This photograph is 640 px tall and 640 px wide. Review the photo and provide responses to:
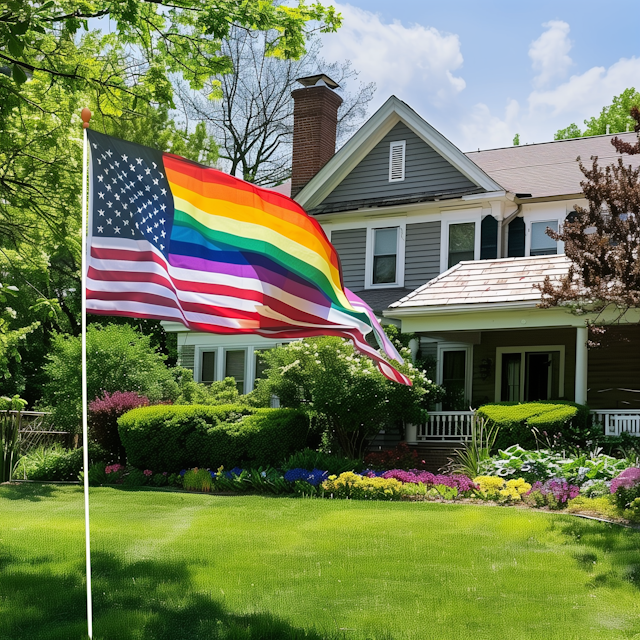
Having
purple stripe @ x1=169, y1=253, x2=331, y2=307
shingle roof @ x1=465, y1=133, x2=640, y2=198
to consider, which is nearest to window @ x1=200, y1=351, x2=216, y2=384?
shingle roof @ x1=465, y1=133, x2=640, y2=198

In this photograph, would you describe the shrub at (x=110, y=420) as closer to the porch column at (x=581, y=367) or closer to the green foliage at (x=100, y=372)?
the green foliage at (x=100, y=372)

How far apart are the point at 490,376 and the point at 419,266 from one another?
11.0ft

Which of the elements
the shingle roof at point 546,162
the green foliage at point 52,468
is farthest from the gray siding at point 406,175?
the green foliage at point 52,468

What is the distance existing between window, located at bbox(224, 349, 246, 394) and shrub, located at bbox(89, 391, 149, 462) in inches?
185

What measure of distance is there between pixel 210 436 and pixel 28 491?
3296mm

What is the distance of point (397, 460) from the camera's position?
16.1 metres

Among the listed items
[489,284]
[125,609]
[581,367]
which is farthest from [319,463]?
[125,609]

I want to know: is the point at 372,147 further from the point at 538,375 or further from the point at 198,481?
the point at 198,481

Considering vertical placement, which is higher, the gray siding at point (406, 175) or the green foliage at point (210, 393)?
the gray siding at point (406, 175)

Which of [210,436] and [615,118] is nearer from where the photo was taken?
[210,436]

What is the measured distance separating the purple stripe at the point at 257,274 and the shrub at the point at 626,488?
5.19 m

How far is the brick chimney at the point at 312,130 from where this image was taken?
2419cm

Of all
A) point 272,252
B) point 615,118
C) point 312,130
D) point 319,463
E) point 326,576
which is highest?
point 615,118

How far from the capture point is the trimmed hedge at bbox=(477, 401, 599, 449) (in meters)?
14.8
